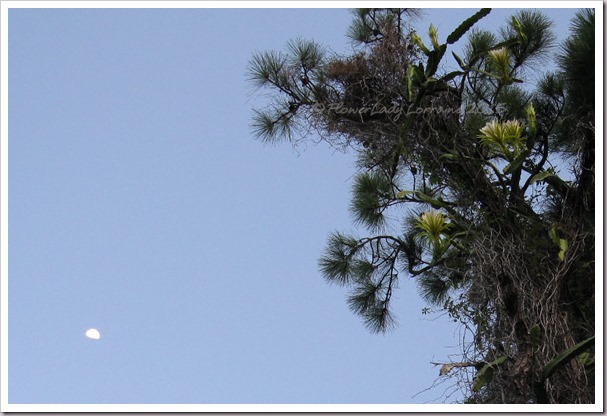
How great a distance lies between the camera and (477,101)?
448cm

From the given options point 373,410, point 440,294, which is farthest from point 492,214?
point 373,410

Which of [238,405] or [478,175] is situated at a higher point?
[478,175]

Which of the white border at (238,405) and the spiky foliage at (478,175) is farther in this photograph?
the spiky foliage at (478,175)

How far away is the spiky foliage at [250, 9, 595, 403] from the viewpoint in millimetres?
3684

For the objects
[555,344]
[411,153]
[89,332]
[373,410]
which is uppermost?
[411,153]

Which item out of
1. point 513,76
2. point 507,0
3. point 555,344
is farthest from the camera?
point 513,76

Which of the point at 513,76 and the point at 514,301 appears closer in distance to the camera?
the point at 514,301

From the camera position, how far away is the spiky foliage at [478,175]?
368 centimetres

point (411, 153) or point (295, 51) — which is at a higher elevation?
point (295, 51)

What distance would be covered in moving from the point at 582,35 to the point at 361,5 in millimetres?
949

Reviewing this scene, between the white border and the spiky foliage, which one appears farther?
the spiky foliage

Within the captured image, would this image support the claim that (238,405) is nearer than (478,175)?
Yes

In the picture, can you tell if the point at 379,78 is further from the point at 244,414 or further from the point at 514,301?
the point at 244,414

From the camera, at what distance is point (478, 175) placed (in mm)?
4031
